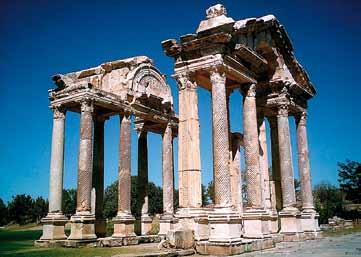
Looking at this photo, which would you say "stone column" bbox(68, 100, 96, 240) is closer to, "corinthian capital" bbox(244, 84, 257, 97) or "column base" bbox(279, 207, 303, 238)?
"corinthian capital" bbox(244, 84, 257, 97)

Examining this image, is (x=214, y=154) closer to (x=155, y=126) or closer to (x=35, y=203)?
(x=155, y=126)

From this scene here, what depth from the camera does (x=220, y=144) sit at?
56.3ft

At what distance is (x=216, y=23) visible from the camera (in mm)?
17672

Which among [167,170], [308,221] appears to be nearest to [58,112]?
[167,170]

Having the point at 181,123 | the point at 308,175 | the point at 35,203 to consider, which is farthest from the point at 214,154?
the point at 35,203

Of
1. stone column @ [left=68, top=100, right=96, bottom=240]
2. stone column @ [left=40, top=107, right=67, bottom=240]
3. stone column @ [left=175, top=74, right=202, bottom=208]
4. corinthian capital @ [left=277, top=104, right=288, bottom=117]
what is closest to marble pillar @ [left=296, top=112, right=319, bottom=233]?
corinthian capital @ [left=277, top=104, right=288, bottom=117]

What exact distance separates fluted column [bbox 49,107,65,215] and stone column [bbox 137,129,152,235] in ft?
23.1

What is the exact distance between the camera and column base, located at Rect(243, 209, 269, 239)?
18.5 metres

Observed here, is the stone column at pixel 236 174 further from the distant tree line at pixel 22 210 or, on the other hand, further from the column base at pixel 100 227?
the distant tree line at pixel 22 210

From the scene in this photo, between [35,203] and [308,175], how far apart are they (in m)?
82.3

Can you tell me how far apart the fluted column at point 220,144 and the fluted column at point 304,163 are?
1084 centimetres

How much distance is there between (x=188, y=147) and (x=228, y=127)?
323 cm

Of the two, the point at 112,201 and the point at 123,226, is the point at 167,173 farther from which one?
the point at 112,201

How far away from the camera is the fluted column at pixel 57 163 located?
85.8ft
